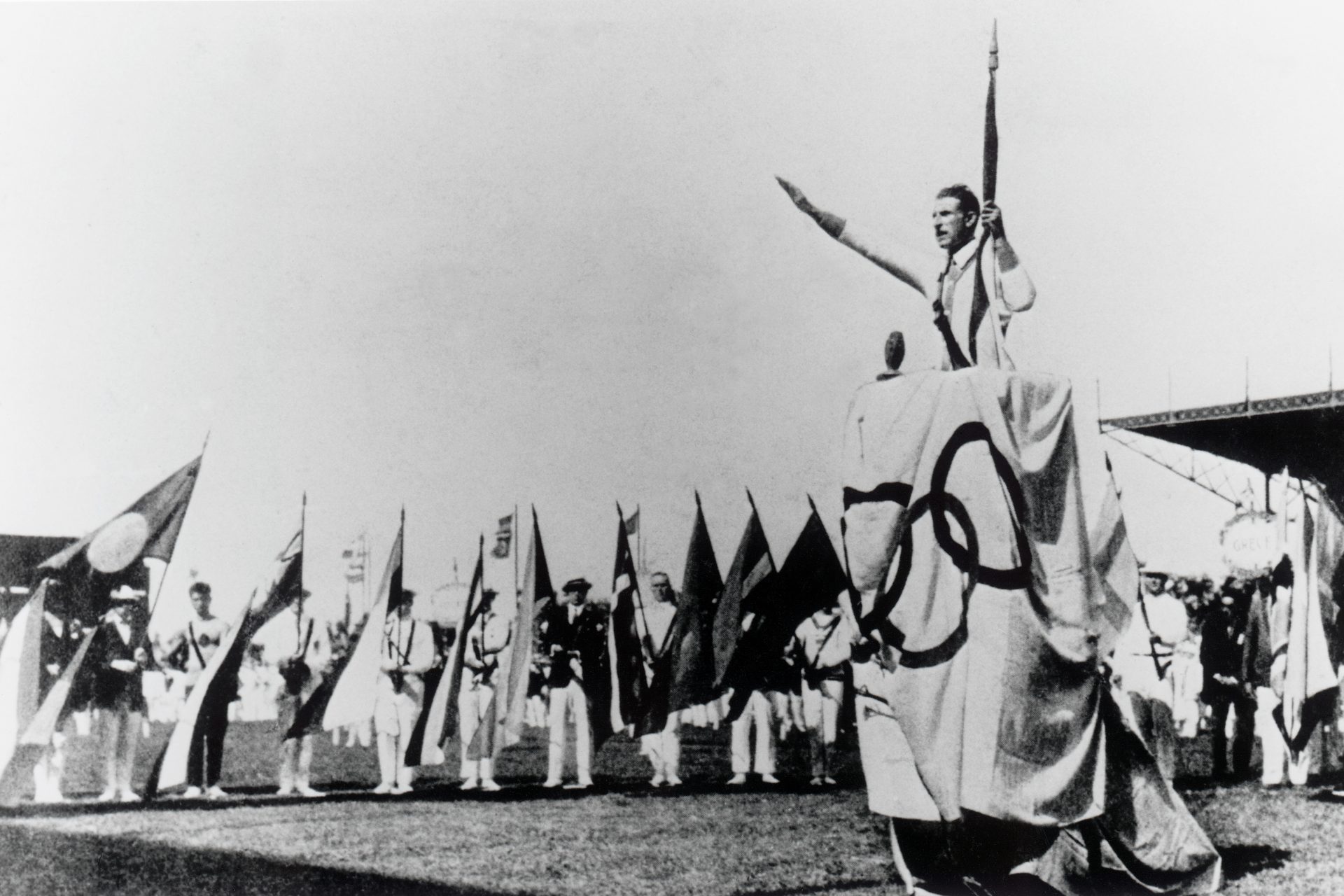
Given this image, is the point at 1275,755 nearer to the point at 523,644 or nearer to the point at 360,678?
the point at 523,644

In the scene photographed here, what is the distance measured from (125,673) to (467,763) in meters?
2.99

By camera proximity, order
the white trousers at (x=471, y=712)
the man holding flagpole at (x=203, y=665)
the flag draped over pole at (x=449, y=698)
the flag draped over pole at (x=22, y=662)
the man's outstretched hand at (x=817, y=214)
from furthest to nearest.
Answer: the white trousers at (x=471, y=712) < the man holding flagpole at (x=203, y=665) < the flag draped over pole at (x=449, y=698) < the flag draped over pole at (x=22, y=662) < the man's outstretched hand at (x=817, y=214)

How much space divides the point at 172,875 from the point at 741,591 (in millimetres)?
4665

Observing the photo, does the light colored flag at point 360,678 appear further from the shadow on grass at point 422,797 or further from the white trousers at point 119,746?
the white trousers at point 119,746

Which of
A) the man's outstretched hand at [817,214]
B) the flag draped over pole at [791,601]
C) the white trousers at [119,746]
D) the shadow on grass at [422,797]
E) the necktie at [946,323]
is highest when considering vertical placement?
the man's outstretched hand at [817,214]

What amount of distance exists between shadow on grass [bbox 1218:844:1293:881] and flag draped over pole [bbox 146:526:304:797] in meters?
6.86

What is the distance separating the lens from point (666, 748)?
1130 cm

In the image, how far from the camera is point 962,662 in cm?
543

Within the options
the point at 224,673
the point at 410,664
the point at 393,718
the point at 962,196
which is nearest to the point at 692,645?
the point at 410,664

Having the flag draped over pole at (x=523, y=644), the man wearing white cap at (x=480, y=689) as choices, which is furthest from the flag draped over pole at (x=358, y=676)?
the flag draped over pole at (x=523, y=644)

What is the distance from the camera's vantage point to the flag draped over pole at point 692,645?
1023 cm

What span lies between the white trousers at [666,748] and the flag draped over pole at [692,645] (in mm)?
502

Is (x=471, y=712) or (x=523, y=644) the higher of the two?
(x=523, y=644)

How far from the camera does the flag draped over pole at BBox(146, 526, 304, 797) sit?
9664 millimetres
